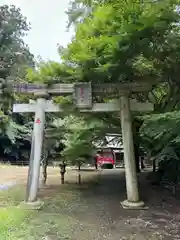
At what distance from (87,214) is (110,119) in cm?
448

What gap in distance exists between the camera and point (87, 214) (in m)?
6.68

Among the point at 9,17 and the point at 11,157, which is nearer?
the point at 11,157

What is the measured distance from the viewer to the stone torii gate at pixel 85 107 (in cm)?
764

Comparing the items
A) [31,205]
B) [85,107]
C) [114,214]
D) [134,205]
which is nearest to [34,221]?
[31,205]

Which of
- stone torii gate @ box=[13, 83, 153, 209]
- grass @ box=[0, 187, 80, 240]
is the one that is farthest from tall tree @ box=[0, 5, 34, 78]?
grass @ box=[0, 187, 80, 240]

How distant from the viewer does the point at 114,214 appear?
6707mm

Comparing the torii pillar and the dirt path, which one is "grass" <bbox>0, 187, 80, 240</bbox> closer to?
the dirt path

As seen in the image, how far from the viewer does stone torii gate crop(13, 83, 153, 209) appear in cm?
764

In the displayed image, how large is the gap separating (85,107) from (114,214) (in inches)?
117

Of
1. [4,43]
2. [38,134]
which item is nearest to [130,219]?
[38,134]

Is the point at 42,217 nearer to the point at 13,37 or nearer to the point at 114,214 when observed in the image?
the point at 114,214

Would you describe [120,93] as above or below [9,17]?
below

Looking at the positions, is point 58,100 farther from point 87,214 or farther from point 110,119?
point 87,214

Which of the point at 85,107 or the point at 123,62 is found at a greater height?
the point at 123,62
